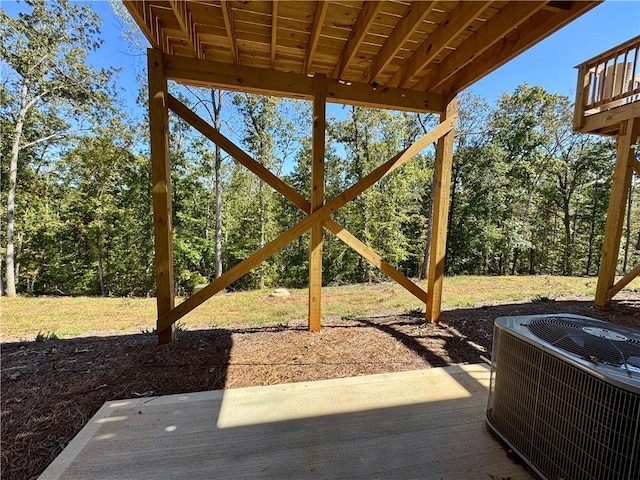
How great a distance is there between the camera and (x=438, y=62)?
9.71 ft

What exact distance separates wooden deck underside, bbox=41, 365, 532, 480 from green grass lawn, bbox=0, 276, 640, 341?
291 cm

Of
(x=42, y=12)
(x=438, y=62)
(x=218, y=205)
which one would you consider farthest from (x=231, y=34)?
(x=42, y=12)

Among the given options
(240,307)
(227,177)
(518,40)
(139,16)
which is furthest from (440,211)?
(227,177)

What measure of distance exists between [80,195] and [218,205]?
619 cm

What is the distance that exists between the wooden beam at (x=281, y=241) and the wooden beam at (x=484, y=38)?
0.54m

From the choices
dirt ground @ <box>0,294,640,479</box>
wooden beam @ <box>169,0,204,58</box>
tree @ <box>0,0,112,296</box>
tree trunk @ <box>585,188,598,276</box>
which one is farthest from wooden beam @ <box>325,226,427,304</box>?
tree trunk @ <box>585,188,598,276</box>

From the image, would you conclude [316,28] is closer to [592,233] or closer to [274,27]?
[274,27]

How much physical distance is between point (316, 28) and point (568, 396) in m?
2.79

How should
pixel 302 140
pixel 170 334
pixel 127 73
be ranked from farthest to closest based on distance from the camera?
pixel 302 140 < pixel 127 73 < pixel 170 334

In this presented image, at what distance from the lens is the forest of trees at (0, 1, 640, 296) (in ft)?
31.6

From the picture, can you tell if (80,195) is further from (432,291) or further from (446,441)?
(446,441)

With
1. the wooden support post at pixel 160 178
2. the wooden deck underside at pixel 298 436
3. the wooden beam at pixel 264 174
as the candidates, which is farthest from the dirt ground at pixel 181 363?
the wooden beam at pixel 264 174

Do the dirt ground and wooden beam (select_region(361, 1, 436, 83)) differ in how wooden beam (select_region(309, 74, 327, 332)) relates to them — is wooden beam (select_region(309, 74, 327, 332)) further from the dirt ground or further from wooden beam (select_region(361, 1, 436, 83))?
wooden beam (select_region(361, 1, 436, 83))

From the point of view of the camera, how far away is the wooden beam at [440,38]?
6.75 ft
